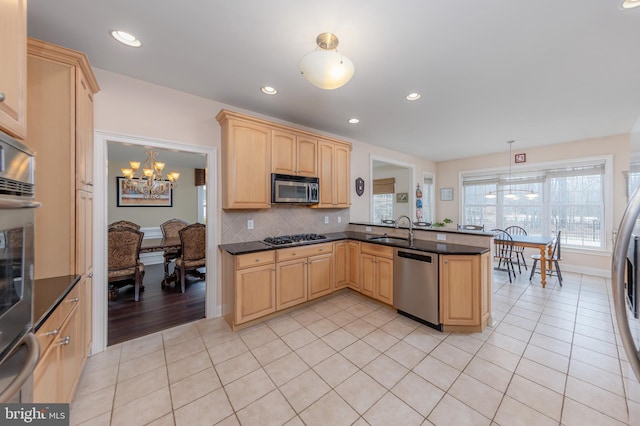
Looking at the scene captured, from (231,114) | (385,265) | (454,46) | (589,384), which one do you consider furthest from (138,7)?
(589,384)

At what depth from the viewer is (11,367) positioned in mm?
830

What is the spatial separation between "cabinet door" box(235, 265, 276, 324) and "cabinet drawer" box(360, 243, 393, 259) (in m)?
1.31

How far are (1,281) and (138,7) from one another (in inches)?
68.0

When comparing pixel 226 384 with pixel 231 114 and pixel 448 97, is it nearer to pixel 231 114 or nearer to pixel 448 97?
pixel 231 114

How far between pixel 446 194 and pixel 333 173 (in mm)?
4324

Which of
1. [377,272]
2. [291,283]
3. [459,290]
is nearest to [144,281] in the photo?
[291,283]

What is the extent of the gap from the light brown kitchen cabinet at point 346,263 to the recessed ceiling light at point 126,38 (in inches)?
114

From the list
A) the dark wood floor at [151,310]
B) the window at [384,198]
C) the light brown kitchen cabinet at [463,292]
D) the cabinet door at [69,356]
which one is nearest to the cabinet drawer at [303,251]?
the dark wood floor at [151,310]

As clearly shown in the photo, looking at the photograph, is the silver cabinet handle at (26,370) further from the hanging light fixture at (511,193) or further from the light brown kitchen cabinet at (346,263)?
the hanging light fixture at (511,193)

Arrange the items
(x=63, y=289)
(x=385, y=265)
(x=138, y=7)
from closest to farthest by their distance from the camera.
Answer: (x=63, y=289) → (x=138, y=7) → (x=385, y=265)

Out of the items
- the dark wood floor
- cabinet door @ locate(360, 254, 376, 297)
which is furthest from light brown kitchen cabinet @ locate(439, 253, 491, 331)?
the dark wood floor

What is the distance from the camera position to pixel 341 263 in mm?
3514

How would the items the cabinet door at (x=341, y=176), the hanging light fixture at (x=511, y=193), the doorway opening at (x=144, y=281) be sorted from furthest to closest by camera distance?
the hanging light fixture at (x=511, y=193), the cabinet door at (x=341, y=176), the doorway opening at (x=144, y=281)

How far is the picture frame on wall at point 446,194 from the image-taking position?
6480 mm
